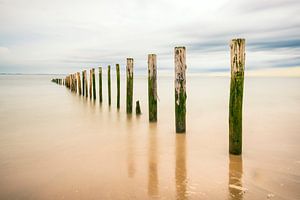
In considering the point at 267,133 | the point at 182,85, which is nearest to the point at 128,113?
the point at 182,85

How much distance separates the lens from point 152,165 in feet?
13.8

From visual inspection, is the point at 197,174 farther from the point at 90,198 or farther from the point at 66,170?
the point at 66,170

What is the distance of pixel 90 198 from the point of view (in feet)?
10.0

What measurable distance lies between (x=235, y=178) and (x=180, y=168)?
0.83m

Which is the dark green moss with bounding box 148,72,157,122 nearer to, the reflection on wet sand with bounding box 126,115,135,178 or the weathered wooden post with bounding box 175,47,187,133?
the reflection on wet sand with bounding box 126,115,135,178

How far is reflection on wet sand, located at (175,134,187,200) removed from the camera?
10.5ft

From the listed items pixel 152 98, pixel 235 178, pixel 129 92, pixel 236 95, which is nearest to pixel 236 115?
pixel 236 95

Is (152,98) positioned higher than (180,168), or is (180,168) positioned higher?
(152,98)

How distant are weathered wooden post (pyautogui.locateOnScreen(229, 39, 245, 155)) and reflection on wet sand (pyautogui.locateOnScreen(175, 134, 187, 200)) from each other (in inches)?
35.6

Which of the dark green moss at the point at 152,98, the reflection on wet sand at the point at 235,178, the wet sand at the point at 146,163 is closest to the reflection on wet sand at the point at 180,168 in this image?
the wet sand at the point at 146,163

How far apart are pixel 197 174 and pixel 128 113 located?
6228 mm

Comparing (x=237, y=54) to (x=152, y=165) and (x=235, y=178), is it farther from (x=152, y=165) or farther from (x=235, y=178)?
(x=152, y=165)

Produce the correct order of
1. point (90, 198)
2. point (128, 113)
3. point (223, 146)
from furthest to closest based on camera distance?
point (128, 113), point (223, 146), point (90, 198)

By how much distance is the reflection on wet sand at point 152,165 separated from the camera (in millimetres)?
3290
